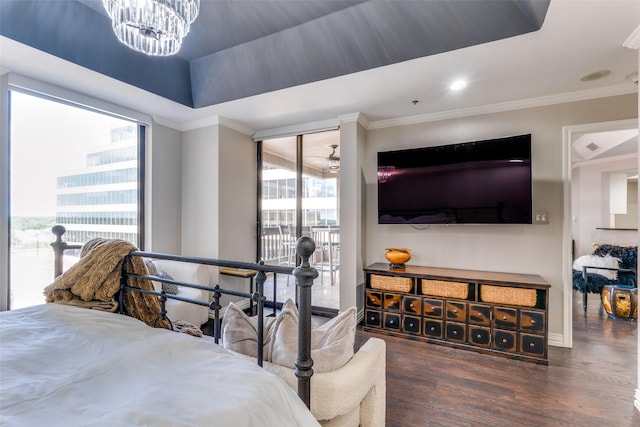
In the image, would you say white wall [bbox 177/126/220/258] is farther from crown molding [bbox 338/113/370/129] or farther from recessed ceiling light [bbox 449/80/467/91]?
recessed ceiling light [bbox 449/80/467/91]

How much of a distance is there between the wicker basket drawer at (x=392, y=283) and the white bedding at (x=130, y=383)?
232cm

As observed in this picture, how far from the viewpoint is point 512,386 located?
2.18m

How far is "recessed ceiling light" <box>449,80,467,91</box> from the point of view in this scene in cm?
261

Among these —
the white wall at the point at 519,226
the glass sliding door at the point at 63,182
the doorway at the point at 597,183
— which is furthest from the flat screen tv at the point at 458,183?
the glass sliding door at the point at 63,182

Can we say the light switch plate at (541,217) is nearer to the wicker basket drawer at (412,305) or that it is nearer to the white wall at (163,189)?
the wicker basket drawer at (412,305)

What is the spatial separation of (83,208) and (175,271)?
1.14m

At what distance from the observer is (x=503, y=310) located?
2.64m

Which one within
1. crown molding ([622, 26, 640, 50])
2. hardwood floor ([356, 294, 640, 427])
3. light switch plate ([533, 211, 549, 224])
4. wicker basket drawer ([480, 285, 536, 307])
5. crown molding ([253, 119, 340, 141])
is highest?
crown molding ([622, 26, 640, 50])

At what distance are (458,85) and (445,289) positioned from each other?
190 cm

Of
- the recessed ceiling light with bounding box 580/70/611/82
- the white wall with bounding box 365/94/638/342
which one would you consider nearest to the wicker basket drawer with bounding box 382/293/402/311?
the white wall with bounding box 365/94/638/342

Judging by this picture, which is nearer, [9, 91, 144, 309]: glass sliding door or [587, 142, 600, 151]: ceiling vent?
→ [9, 91, 144, 309]: glass sliding door

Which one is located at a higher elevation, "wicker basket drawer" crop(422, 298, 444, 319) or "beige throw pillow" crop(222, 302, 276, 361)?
"beige throw pillow" crop(222, 302, 276, 361)

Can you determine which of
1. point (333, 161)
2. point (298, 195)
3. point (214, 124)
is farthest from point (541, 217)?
point (214, 124)

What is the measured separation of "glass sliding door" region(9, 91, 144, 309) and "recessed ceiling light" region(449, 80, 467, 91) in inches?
135
